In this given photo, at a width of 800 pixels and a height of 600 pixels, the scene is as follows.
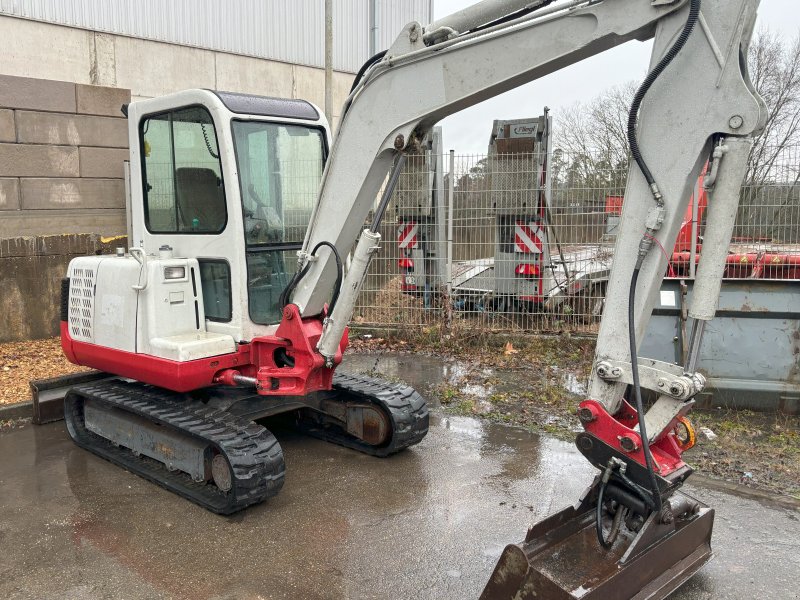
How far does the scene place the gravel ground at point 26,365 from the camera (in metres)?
6.09

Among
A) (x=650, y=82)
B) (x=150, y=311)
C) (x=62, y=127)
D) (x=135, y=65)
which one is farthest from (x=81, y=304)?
(x=135, y=65)

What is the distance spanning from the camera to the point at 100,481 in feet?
14.9

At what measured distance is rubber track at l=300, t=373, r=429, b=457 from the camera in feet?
Answer: 15.6

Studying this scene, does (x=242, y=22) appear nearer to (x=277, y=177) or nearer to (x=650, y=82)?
(x=277, y=177)

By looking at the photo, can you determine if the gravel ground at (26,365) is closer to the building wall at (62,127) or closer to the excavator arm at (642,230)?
the building wall at (62,127)

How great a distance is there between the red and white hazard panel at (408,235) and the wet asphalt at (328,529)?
4015mm

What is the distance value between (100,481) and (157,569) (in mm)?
1356

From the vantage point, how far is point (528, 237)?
8305 millimetres

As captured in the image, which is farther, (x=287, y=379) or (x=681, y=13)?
(x=287, y=379)

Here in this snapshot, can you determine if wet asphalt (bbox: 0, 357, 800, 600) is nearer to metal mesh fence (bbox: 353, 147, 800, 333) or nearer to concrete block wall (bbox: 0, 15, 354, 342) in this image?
concrete block wall (bbox: 0, 15, 354, 342)

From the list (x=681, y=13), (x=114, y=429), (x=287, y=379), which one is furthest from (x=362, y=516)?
(x=681, y=13)

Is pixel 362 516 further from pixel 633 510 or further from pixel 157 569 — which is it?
pixel 633 510

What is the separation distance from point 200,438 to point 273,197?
5.42ft

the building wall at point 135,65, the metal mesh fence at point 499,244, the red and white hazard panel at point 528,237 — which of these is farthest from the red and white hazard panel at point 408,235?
the building wall at point 135,65
